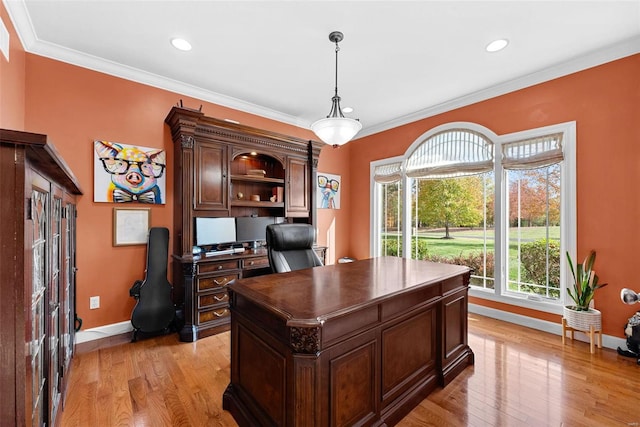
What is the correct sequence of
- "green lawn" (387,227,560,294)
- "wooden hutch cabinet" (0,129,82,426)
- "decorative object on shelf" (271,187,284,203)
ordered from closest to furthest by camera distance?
"wooden hutch cabinet" (0,129,82,426) → "green lawn" (387,227,560,294) → "decorative object on shelf" (271,187,284,203)

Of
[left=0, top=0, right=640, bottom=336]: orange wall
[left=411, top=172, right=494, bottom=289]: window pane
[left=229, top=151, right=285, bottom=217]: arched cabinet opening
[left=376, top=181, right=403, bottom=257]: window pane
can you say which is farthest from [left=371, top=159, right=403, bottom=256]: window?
[left=229, top=151, right=285, bottom=217]: arched cabinet opening

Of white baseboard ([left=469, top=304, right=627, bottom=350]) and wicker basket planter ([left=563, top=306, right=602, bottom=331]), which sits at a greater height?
wicker basket planter ([left=563, top=306, right=602, bottom=331])

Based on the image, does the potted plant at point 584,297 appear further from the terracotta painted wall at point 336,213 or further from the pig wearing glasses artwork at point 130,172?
the pig wearing glasses artwork at point 130,172

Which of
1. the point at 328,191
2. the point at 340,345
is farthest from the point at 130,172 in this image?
the point at 328,191

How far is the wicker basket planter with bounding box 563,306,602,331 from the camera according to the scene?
2586 mm

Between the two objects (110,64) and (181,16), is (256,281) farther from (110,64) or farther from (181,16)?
(110,64)

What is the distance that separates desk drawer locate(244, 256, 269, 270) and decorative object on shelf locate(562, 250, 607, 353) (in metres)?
3.27

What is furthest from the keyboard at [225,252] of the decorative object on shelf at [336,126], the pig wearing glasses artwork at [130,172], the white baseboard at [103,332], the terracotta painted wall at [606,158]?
the terracotta painted wall at [606,158]

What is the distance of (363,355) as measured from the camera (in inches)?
58.7

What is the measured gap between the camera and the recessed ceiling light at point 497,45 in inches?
98.4

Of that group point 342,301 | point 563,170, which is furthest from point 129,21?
point 563,170

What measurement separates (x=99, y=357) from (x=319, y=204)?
344cm

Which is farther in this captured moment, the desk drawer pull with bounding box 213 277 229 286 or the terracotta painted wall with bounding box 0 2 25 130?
the desk drawer pull with bounding box 213 277 229 286

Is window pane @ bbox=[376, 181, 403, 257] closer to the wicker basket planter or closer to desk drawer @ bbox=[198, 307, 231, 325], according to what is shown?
the wicker basket planter
